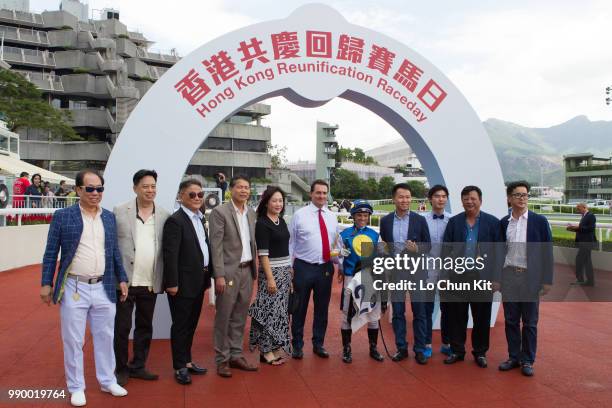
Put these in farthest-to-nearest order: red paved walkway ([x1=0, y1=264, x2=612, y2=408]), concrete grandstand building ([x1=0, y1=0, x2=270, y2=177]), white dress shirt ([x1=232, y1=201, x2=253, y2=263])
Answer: concrete grandstand building ([x1=0, y1=0, x2=270, y2=177])
white dress shirt ([x1=232, y1=201, x2=253, y2=263])
red paved walkway ([x1=0, y1=264, x2=612, y2=408])

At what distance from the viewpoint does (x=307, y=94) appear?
212 inches

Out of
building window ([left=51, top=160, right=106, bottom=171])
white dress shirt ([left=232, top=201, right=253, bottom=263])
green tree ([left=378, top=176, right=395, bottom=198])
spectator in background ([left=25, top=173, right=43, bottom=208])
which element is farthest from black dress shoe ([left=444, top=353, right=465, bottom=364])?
green tree ([left=378, top=176, right=395, bottom=198])

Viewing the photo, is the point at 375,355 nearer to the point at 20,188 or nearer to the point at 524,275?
the point at 524,275

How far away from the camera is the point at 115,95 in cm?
3706

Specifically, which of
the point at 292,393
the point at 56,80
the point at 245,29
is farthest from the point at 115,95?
the point at 292,393

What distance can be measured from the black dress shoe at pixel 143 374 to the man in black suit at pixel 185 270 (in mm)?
166

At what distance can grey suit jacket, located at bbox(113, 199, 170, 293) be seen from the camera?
3.82m

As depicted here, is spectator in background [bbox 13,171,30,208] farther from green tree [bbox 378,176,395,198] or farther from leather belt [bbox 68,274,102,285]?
green tree [bbox 378,176,395,198]

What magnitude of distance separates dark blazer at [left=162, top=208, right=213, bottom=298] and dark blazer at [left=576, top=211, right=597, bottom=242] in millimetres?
6908

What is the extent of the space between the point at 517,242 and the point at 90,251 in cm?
328

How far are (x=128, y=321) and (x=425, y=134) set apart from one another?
3.54 m

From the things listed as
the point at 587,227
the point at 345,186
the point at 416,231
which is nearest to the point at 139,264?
the point at 416,231

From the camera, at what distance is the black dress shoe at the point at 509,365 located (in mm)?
4258

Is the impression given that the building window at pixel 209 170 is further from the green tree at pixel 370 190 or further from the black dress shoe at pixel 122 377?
the black dress shoe at pixel 122 377
